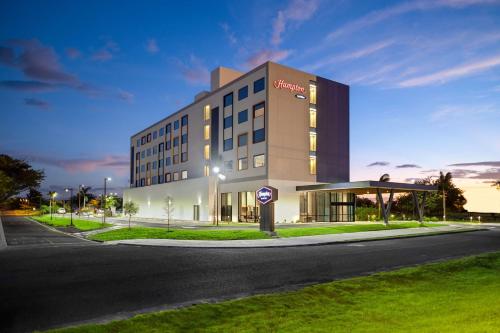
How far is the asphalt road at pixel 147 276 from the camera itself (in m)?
8.74

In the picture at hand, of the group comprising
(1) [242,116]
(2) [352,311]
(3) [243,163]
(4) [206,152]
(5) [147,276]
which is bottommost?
(5) [147,276]

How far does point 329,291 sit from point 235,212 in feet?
148

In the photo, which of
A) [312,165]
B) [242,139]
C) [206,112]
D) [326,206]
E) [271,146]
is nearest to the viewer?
[271,146]

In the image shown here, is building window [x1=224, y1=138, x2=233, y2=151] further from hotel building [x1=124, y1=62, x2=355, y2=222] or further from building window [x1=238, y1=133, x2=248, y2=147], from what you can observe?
building window [x1=238, y1=133, x2=248, y2=147]

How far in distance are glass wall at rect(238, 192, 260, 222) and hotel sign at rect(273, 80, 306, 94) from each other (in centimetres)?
1502

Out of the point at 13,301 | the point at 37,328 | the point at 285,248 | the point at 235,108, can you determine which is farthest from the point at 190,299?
the point at 235,108

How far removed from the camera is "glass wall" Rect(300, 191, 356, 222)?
52.6 meters

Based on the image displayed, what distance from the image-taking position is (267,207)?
2944 centimetres

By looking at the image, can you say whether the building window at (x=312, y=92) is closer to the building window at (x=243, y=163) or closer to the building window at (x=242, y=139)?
the building window at (x=242, y=139)

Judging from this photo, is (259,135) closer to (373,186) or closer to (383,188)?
(373,186)

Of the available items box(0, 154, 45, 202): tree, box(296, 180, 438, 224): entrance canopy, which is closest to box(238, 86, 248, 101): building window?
box(296, 180, 438, 224): entrance canopy

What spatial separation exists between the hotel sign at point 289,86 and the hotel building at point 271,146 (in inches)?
5.3

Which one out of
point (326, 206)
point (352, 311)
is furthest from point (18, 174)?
point (352, 311)

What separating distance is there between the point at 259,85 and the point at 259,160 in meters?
10.4
